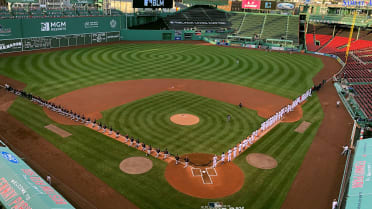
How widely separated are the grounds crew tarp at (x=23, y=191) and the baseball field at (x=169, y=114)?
4610mm

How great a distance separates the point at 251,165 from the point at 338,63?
157 ft

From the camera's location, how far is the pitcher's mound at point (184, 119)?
95.7 ft

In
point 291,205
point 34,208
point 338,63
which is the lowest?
point 291,205

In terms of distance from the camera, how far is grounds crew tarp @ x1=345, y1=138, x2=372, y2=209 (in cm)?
1656

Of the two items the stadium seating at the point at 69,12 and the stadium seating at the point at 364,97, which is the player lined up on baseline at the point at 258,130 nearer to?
the stadium seating at the point at 364,97

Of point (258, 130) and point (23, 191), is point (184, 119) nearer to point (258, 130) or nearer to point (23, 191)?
point (258, 130)

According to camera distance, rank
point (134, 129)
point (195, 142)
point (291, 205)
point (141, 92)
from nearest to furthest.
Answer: point (291, 205)
point (195, 142)
point (134, 129)
point (141, 92)

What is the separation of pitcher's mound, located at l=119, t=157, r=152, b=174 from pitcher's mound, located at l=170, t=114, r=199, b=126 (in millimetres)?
7396

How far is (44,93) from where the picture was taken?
35.8 m

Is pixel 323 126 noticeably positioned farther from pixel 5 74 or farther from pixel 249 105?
pixel 5 74

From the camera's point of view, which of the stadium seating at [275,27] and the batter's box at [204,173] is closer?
the batter's box at [204,173]

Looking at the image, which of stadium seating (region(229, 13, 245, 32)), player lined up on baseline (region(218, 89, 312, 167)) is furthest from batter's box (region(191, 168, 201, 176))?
stadium seating (region(229, 13, 245, 32))

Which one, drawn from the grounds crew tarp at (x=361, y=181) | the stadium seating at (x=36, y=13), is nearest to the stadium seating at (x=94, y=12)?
the stadium seating at (x=36, y=13)

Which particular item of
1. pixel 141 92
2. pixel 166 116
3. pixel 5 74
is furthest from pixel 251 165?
pixel 5 74
